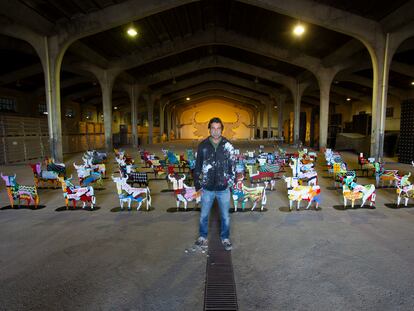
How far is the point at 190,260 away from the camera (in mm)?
4102

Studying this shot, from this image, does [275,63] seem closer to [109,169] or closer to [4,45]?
[109,169]

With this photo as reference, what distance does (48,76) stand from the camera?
532 inches

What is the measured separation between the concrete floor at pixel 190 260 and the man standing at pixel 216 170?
785 millimetres

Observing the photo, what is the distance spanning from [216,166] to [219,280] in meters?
1.59

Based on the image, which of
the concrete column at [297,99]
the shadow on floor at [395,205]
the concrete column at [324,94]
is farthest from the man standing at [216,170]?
the concrete column at [297,99]

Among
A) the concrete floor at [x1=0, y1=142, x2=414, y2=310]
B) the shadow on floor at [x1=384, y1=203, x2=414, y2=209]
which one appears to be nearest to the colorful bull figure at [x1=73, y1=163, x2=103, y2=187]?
the concrete floor at [x1=0, y1=142, x2=414, y2=310]

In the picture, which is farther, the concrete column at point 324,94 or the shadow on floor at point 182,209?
the concrete column at point 324,94

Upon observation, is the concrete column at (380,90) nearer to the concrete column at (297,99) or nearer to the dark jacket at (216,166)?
the concrete column at (297,99)

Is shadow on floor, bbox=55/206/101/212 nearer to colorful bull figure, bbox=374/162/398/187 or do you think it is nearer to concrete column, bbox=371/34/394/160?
colorful bull figure, bbox=374/162/398/187

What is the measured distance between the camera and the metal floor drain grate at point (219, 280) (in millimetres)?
3119

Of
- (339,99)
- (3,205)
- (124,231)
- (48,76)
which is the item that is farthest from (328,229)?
(339,99)

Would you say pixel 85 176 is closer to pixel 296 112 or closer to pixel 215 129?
pixel 215 129

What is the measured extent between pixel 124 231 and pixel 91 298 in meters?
2.11

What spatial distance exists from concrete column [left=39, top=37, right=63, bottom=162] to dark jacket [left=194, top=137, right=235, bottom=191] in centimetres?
1213
